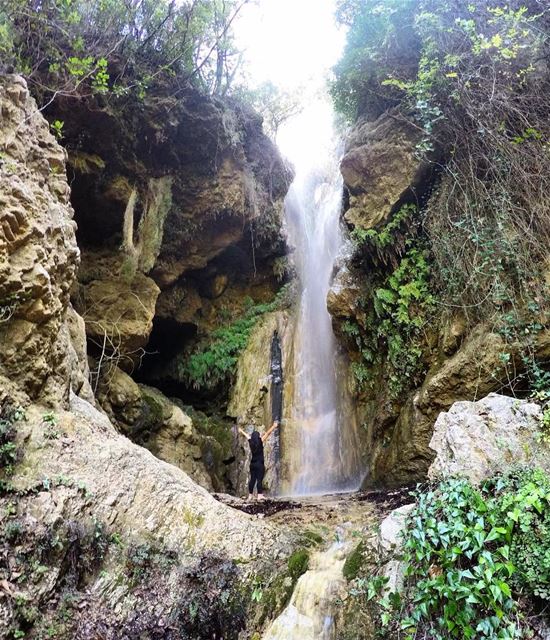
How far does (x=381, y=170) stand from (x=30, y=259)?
7340 millimetres

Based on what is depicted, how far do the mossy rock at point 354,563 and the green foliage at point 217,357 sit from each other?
789 cm

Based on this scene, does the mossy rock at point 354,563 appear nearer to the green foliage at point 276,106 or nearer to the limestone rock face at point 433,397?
the limestone rock face at point 433,397

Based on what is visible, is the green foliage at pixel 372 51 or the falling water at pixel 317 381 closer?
the falling water at pixel 317 381

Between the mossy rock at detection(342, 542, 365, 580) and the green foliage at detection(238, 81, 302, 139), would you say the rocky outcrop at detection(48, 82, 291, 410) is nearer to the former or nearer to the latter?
the green foliage at detection(238, 81, 302, 139)

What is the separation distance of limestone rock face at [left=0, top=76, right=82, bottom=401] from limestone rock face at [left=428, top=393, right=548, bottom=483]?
4.05m

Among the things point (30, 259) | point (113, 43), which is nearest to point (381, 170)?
point (113, 43)

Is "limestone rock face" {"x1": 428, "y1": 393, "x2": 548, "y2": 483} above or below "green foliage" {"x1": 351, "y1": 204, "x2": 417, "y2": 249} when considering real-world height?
below

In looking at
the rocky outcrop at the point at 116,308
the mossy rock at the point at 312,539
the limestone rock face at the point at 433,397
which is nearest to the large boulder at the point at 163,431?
the rocky outcrop at the point at 116,308

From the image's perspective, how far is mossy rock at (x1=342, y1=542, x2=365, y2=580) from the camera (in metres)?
3.97

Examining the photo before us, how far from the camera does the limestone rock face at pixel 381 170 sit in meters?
9.20

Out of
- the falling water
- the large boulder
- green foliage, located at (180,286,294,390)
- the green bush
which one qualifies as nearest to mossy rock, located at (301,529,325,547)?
the green bush

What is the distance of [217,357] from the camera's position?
1209cm

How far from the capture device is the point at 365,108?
11.0 meters

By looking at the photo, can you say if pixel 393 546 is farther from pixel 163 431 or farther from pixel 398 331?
pixel 163 431
